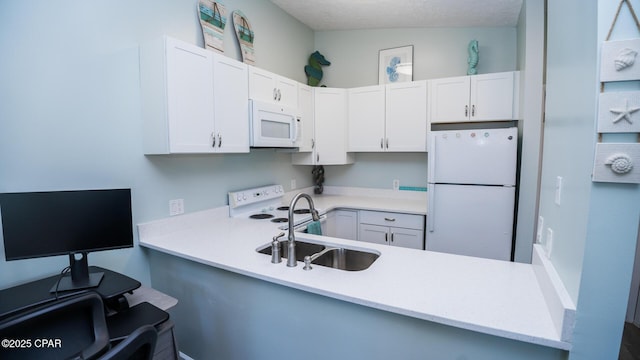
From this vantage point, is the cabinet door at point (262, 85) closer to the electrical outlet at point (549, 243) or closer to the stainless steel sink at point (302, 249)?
the stainless steel sink at point (302, 249)

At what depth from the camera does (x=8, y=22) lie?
1369mm

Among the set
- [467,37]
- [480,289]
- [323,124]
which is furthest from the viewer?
[323,124]

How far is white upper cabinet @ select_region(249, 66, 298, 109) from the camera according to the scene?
2.38 m

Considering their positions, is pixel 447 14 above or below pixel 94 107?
above

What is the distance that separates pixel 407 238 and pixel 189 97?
7.75 ft

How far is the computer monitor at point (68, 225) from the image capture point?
1260 mm

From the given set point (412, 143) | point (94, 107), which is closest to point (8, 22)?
point (94, 107)

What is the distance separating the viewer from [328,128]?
338 cm

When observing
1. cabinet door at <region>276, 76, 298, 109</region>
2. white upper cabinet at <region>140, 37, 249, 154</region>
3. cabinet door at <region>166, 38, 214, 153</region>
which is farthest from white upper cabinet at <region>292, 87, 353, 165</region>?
cabinet door at <region>166, 38, 214, 153</region>

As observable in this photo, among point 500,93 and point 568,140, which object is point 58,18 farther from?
point 500,93

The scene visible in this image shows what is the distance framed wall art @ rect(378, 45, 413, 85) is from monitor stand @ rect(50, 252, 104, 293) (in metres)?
3.27

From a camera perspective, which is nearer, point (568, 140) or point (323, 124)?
point (568, 140)

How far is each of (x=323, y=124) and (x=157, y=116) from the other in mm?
1890

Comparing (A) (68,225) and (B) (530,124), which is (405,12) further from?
(A) (68,225)
